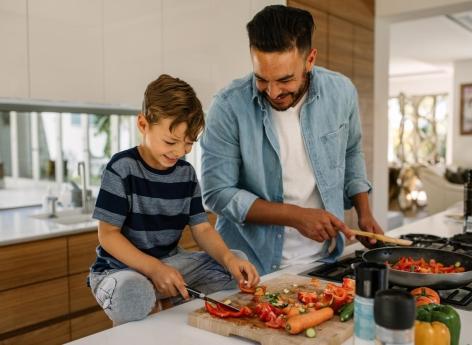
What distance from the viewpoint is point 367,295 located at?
0.78 meters

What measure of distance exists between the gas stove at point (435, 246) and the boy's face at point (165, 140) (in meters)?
0.53

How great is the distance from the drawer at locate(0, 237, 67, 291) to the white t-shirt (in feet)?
4.43

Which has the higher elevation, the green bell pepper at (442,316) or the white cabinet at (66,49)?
the white cabinet at (66,49)

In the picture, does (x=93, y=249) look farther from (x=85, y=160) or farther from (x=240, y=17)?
(x=240, y=17)

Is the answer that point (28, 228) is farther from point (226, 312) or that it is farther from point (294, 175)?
point (226, 312)

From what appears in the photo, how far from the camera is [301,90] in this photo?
5.69ft

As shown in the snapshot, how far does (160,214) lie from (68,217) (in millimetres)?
1945

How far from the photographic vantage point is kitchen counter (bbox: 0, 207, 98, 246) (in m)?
2.42

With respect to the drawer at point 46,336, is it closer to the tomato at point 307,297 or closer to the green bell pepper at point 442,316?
the tomato at point 307,297

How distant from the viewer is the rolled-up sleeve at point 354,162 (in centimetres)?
192

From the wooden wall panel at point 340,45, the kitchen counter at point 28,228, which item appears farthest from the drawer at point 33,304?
the wooden wall panel at point 340,45

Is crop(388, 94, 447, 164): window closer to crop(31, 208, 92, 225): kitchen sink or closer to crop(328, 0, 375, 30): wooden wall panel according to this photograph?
crop(328, 0, 375, 30): wooden wall panel

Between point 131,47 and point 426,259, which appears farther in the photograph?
point 131,47

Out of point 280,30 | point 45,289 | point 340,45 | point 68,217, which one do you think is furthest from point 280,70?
point 340,45
